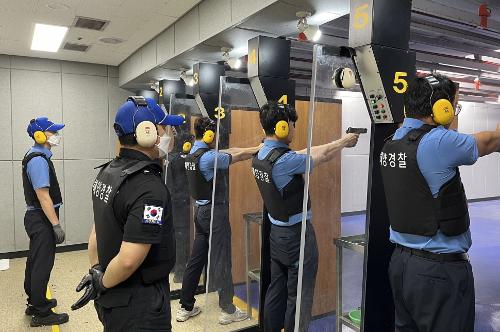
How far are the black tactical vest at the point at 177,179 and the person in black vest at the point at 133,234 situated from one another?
2972 millimetres

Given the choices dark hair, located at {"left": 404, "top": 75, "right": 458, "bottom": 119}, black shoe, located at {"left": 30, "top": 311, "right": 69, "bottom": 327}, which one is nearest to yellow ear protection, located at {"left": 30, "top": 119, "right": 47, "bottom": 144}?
black shoe, located at {"left": 30, "top": 311, "right": 69, "bottom": 327}

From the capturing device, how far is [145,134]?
5.94ft

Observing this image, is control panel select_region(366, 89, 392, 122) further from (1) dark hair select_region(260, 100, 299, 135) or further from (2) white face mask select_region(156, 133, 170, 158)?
(2) white face mask select_region(156, 133, 170, 158)

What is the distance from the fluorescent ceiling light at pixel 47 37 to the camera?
14.9 ft

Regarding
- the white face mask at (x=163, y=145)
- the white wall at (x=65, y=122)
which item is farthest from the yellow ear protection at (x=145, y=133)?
the white wall at (x=65, y=122)

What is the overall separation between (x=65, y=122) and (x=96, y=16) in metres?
3.14

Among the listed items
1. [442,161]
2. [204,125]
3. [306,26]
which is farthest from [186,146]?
[442,161]

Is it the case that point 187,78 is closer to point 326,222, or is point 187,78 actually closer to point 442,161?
point 326,222

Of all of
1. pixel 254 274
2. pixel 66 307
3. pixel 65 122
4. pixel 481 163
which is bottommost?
pixel 66 307

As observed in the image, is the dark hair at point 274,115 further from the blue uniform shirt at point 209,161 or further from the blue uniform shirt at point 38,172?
the blue uniform shirt at point 38,172

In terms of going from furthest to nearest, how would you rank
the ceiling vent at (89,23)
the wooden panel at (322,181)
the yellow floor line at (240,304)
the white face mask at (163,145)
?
the ceiling vent at (89,23) → the yellow floor line at (240,304) → the wooden panel at (322,181) → the white face mask at (163,145)

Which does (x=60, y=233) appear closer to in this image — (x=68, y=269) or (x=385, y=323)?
(x=68, y=269)

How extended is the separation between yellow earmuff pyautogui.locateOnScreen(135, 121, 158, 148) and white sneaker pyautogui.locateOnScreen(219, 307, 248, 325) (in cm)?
240

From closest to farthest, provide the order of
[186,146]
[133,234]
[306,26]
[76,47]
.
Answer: [133,234] → [306,26] → [186,146] → [76,47]
